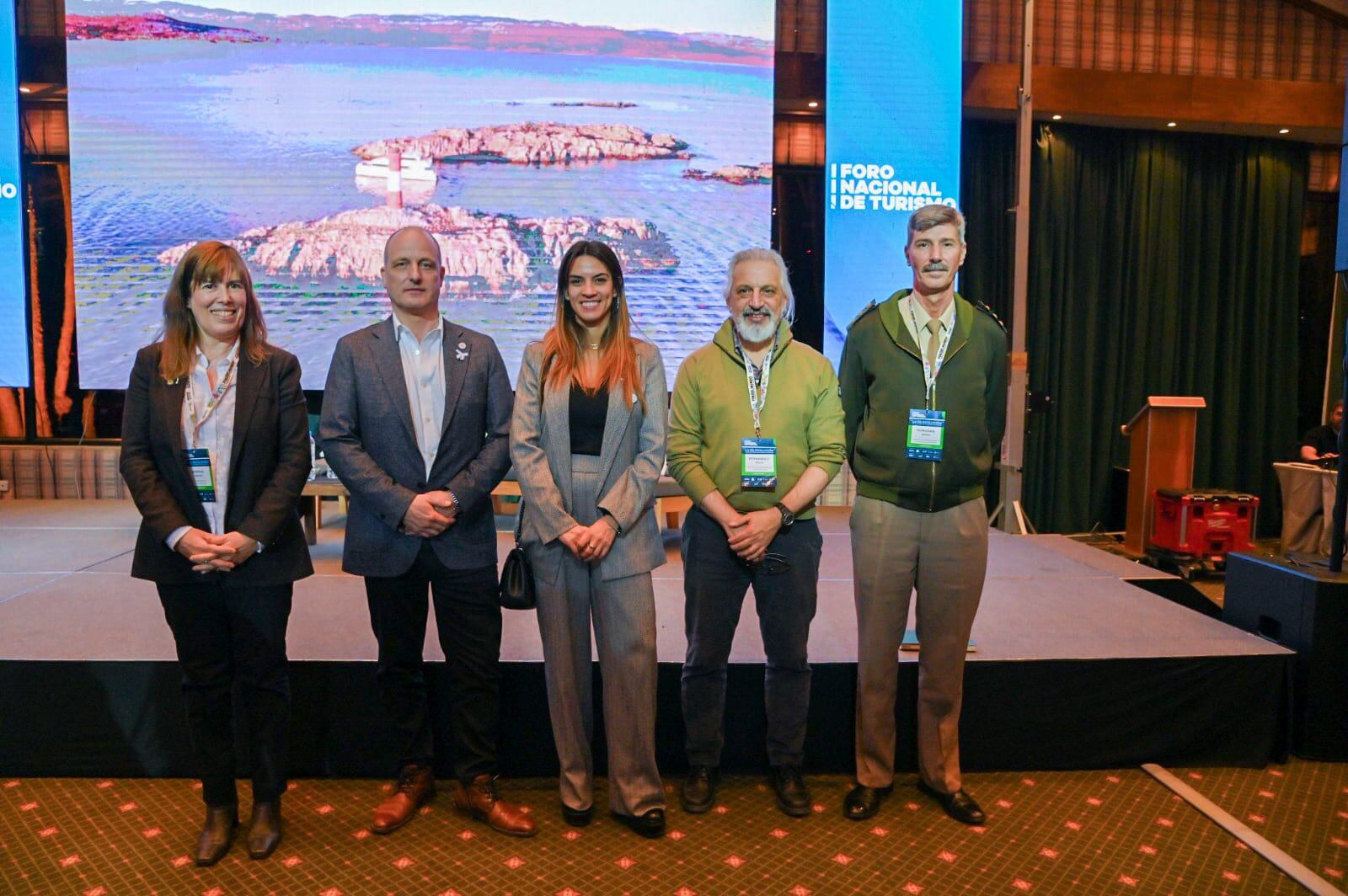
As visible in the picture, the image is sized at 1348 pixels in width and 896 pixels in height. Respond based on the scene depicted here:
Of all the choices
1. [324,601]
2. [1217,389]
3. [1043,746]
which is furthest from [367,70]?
[1217,389]

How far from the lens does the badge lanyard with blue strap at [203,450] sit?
2.02 metres

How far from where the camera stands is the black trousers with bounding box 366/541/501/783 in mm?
2158

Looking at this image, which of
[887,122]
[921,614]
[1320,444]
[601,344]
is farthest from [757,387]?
[1320,444]

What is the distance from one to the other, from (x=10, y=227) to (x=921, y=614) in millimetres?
6421

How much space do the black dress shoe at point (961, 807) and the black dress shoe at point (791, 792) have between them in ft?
1.19

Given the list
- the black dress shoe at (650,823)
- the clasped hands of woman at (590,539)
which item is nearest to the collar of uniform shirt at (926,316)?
the clasped hands of woman at (590,539)

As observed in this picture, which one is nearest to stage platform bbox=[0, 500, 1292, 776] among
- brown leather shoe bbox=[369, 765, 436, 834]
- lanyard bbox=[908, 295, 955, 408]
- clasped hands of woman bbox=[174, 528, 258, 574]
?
brown leather shoe bbox=[369, 765, 436, 834]

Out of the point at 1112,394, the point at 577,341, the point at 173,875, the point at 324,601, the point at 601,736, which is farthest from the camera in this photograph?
the point at 1112,394

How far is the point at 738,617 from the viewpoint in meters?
2.23

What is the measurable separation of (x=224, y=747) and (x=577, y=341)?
4.28 feet

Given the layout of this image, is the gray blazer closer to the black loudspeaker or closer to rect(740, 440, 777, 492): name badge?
rect(740, 440, 777, 492): name badge

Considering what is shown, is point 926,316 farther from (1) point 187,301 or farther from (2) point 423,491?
(1) point 187,301

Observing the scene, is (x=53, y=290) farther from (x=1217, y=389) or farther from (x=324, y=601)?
(x=1217, y=389)

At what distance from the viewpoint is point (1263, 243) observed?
23.0 ft
